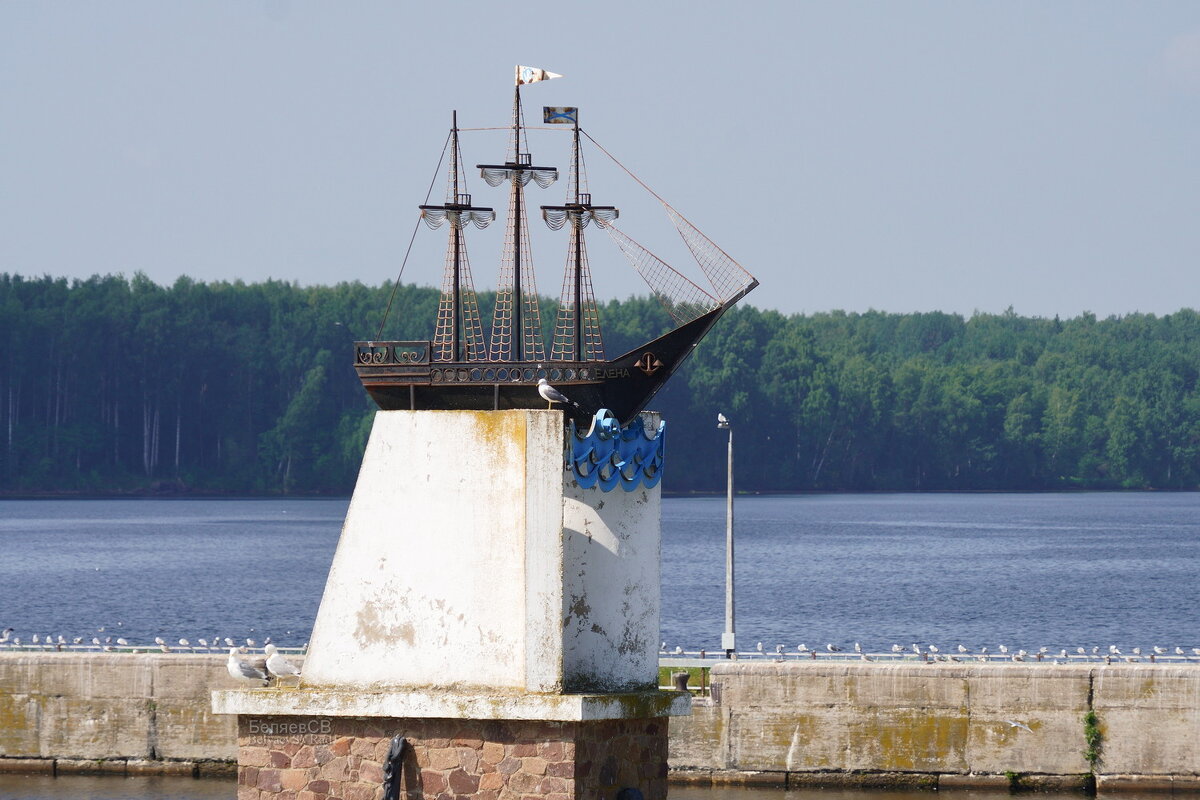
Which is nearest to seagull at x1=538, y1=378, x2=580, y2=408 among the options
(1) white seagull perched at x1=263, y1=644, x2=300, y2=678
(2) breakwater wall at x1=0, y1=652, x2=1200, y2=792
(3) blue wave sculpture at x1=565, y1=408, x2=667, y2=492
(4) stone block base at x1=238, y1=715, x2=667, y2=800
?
(3) blue wave sculpture at x1=565, y1=408, x2=667, y2=492

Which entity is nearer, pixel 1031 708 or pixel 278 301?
pixel 1031 708

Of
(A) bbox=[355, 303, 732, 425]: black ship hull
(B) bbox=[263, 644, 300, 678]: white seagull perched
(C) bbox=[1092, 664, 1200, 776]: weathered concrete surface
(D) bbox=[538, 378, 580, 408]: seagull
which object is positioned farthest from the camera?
(C) bbox=[1092, 664, 1200, 776]: weathered concrete surface

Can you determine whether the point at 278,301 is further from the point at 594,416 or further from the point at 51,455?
the point at 594,416

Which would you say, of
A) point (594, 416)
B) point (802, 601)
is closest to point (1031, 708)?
point (594, 416)

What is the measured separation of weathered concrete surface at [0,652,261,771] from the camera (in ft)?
102

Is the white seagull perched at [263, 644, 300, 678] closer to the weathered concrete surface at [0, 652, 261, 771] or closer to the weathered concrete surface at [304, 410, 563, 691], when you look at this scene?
the weathered concrete surface at [304, 410, 563, 691]

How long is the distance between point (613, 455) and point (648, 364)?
0.96m

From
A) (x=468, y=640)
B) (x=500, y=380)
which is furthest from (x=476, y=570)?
(x=500, y=380)

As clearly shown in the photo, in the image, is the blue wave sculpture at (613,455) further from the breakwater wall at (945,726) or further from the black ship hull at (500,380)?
the breakwater wall at (945,726)

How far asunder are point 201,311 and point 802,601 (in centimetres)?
10949

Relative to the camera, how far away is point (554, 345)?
17609 mm

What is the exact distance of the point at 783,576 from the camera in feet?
299

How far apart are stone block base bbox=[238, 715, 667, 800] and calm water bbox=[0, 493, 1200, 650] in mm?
41014

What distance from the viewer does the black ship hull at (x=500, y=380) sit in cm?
1731
